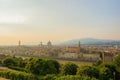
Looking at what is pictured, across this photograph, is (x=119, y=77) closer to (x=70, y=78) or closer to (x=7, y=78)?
(x=70, y=78)

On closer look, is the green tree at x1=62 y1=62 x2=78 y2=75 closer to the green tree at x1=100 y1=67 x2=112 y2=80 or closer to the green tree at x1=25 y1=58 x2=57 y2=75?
the green tree at x1=25 y1=58 x2=57 y2=75

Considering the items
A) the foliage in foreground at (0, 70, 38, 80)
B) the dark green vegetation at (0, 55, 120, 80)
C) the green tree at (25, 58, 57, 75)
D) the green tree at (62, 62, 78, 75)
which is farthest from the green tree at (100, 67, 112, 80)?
the foliage in foreground at (0, 70, 38, 80)

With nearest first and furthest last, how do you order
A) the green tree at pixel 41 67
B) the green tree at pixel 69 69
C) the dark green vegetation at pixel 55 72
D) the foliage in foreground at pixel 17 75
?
the foliage in foreground at pixel 17 75 → the dark green vegetation at pixel 55 72 → the green tree at pixel 41 67 → the green tree at pixel 69 69

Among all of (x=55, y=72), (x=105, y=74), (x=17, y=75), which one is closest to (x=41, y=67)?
(x=55, y=72)

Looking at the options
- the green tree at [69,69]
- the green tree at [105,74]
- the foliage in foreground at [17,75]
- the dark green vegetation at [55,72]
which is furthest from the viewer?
the green tree at [69,69]

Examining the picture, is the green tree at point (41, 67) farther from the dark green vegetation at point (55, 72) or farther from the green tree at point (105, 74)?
the green tree at point (105, 74)

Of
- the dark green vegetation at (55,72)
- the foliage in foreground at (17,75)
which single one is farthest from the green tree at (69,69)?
the foliage in foreground at (17,75)

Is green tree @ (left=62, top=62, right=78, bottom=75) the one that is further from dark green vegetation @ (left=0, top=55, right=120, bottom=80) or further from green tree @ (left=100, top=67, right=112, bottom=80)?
green tree @ (left=100, top=67, right=112, bottom=80)

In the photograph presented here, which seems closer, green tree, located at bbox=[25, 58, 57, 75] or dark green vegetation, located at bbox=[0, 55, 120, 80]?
dark green vegetation, located at bbox=[0, 55, 120, 80]

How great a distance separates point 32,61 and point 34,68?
1.00 metres

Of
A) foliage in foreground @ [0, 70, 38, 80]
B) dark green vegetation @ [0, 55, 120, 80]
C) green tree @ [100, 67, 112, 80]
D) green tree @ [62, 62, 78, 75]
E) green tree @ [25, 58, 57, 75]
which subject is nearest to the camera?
foliage in foreground @ [0, 70, 38, 80]

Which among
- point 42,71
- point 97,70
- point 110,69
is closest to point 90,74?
point 97,70

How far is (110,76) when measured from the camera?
63.1 ft

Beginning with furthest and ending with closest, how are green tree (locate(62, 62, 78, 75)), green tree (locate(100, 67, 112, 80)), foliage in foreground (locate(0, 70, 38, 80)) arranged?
green tree (locate(62, 62, 78, 75))
green tree (locate(100, 67, 112, 80))
foliage in foreground (locate(0, 70, 38, 80))
